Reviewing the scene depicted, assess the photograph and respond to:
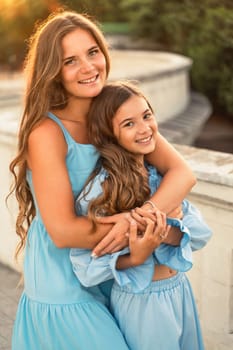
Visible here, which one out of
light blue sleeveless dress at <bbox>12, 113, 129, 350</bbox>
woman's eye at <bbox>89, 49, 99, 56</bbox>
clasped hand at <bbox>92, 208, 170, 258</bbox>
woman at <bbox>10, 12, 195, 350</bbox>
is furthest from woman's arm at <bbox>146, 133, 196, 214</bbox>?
woman's eye at <bbox>89, 49, 99, 56</bbox>

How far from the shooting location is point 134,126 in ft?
7.24

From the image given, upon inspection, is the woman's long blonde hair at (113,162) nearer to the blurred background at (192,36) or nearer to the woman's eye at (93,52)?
the woman's eye at (93,52)

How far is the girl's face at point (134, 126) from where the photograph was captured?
220 cm

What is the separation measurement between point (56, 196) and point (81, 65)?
1.32 feet

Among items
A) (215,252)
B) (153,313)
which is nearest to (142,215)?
(153,313)

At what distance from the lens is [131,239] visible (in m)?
2.16

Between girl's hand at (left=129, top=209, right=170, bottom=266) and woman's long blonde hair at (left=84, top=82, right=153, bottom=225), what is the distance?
3.8 inches

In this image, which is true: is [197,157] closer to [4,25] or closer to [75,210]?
[75,210]

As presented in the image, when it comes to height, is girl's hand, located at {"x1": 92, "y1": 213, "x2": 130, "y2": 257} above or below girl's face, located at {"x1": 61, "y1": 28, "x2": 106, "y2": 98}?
below

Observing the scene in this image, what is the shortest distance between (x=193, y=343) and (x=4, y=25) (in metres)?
17.6

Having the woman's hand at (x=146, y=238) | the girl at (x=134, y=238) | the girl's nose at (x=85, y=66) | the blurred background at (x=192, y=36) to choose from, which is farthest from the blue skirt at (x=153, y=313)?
the blurred background at (x=192, y=36)

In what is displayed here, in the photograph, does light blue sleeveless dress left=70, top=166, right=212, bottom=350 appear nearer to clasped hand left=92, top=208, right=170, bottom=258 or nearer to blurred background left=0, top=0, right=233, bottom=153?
clasped hand left=92, top=208, right=170, bottom=258

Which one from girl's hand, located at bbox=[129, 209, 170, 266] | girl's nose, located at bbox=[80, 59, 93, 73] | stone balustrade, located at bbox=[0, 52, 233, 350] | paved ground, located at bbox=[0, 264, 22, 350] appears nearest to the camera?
girl's hand, located at bbox=[129, 209, 170, 266]

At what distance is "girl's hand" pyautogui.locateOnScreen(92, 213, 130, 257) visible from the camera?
218 centimetres
